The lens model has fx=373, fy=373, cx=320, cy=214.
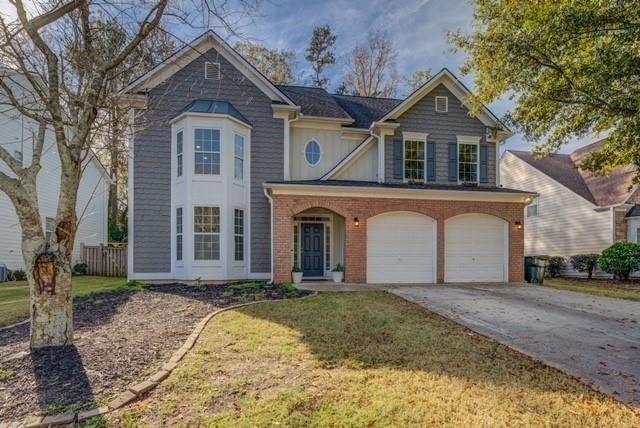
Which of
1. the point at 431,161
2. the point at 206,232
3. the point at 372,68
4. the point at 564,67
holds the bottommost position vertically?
the point at 206,232

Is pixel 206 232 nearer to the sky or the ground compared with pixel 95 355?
nearer to the sky

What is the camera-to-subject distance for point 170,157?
13.1m

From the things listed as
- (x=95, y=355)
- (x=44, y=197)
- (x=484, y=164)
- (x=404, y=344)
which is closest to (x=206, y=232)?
(x=95, y=355)

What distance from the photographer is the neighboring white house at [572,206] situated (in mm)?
18047

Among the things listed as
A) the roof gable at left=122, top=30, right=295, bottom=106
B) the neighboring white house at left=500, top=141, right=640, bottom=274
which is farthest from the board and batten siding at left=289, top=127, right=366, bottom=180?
the neighboring white house at left=500, top=141, right=640, bottom=274

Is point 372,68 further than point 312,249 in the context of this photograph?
Yes

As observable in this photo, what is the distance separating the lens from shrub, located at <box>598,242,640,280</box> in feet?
53.3

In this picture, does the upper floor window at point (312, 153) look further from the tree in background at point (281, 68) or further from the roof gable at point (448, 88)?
the tree in background at point (281, 68)

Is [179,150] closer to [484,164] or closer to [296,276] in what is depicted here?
[296,276]

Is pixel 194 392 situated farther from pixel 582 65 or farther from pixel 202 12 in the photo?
pixel 582 65

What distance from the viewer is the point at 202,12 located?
5.75 meters

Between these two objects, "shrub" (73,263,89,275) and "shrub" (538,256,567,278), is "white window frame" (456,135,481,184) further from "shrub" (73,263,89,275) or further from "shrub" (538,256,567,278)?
"shrub" (73,263,89,275)

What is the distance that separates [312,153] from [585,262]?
14616mm

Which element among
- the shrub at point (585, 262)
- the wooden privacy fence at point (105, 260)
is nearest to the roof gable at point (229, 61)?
the wooden privacy fence at point (105, 260)
